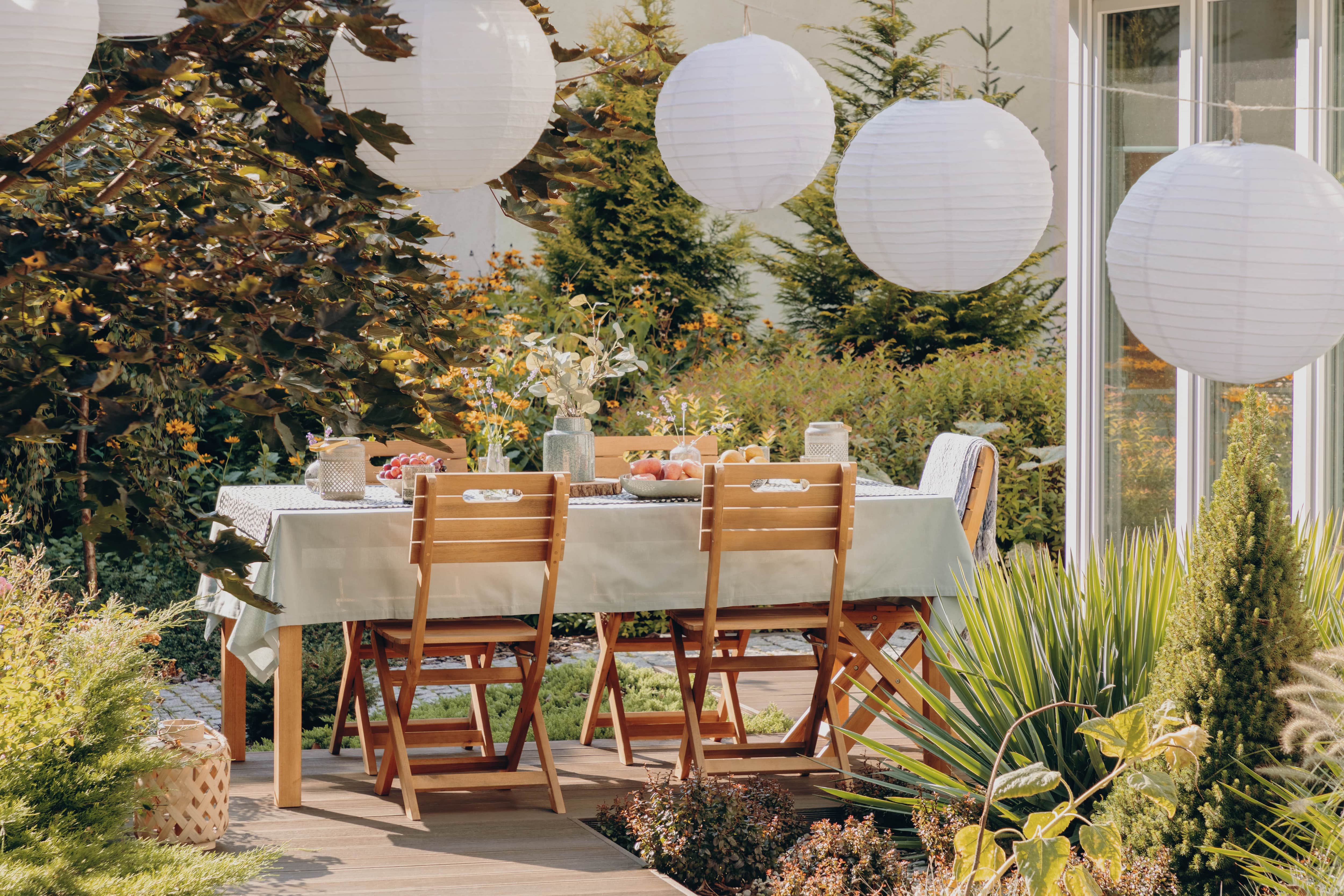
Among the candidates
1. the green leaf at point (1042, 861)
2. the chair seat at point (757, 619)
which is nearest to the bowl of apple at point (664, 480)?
the chair seat at point (757, 619)

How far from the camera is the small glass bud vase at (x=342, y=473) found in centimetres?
448

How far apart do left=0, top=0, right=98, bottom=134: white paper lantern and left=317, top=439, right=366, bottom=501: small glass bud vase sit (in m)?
2.81

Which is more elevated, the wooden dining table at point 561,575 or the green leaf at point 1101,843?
the wooden dining table at point 561,575

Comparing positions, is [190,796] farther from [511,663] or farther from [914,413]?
[914,413]

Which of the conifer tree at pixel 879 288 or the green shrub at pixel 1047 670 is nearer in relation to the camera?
the green shrub at pixel 1047 670

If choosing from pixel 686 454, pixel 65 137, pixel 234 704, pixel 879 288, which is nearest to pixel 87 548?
pixel 234 704

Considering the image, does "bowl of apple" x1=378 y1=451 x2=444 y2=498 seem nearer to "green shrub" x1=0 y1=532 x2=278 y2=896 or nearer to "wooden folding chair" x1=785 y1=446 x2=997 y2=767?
"green shrub" x1=0 y1=532 x2=278 y2=896

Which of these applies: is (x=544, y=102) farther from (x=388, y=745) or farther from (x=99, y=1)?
(x=388, y=745)

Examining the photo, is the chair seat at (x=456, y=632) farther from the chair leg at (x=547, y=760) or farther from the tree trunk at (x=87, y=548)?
the tree trunk at (x=87, y=548)

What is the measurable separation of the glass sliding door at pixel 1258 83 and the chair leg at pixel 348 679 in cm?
336

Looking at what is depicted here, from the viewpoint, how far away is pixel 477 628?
434 cm

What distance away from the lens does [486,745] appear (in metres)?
4.65

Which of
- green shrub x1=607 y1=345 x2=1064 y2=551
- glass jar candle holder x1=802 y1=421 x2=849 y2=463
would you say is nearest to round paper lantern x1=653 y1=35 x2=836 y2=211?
glass jar candle holder x1=802 y1=421 x2=849 y2=463

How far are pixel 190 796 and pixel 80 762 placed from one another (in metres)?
0.67
